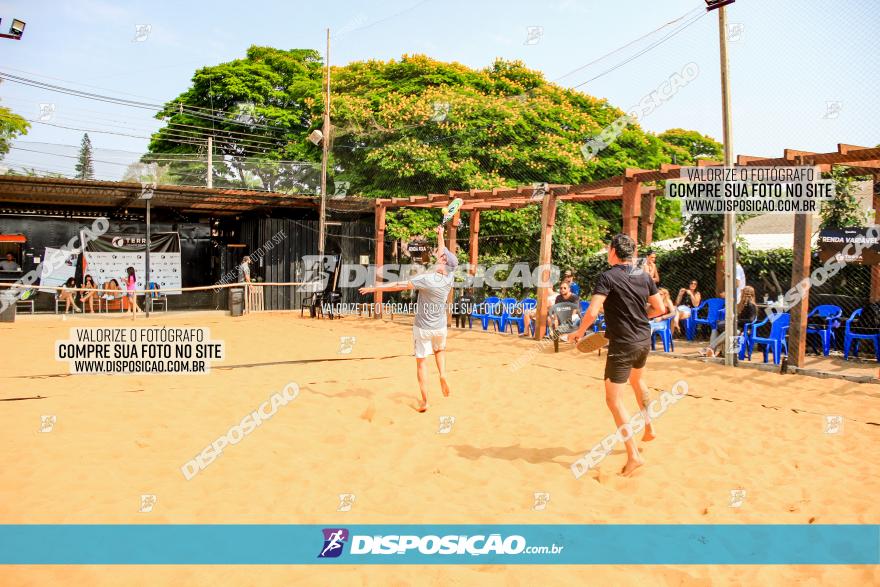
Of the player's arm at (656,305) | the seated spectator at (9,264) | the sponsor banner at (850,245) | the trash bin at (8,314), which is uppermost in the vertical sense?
the sponsor banner at (850,245)

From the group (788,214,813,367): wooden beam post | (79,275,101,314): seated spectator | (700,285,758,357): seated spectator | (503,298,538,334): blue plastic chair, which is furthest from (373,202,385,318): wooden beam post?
(788,214,813,367): wooden beam post

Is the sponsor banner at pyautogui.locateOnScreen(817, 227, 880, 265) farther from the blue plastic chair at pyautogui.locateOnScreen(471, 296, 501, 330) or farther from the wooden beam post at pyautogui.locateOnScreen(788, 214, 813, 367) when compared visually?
the blue plastic chair at pyautogui.locateOnScreen(471, 296, 501, 330)

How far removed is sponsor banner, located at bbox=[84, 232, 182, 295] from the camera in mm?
20422

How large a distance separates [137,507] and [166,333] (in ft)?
31.0

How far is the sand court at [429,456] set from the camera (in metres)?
3.85

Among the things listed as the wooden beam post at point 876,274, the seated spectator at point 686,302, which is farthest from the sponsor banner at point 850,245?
the seated spectator at point 686,302

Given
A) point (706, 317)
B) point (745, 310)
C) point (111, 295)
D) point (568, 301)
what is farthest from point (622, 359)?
point (111, 295)

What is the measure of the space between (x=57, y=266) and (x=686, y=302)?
Answer: 19422 millimetres

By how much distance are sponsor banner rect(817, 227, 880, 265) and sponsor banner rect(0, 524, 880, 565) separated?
8.09 meters

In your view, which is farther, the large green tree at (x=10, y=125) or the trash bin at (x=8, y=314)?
the large green tree at (x=10, y=125)

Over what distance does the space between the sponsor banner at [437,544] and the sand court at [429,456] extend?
0.11 metres

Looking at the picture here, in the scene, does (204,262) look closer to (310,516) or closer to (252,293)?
(252,293)

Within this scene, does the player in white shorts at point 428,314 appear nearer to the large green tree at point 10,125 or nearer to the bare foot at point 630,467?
the bare foot at point 630,467
